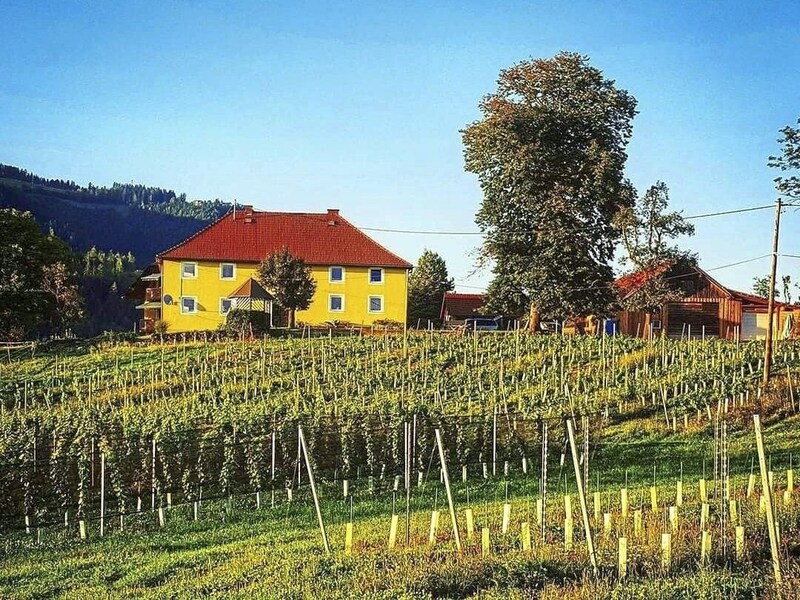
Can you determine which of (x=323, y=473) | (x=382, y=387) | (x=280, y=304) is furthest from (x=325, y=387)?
(x=280, y=304)

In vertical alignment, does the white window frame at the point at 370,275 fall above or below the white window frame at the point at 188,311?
above

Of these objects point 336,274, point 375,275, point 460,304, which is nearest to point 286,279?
point 336,274

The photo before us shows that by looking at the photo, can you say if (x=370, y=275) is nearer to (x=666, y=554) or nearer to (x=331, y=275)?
(x=331, y=275)

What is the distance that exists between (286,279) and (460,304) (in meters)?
30.3

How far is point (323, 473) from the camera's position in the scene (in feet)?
65.5

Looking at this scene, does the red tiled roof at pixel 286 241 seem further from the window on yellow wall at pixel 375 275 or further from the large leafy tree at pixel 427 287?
the large leafy tree at pixel 427 287

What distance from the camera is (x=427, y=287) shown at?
75750 millimetres

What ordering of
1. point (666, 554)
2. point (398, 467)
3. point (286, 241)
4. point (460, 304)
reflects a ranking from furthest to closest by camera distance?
point (460, 304)
point (286, 241)
point (398, 467)
point (666, 554)

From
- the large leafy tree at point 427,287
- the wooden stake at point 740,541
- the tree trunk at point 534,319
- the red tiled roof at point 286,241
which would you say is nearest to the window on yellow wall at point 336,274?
the red tiled roof at point 286,241

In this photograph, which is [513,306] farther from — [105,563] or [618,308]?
[105,563]

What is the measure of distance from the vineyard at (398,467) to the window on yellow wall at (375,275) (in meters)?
17.5

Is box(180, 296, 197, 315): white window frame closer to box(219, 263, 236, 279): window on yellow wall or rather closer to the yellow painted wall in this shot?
the yellow painted wall

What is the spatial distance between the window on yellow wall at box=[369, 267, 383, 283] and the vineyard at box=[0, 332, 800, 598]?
688 inches

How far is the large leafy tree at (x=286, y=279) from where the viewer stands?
44.3m
